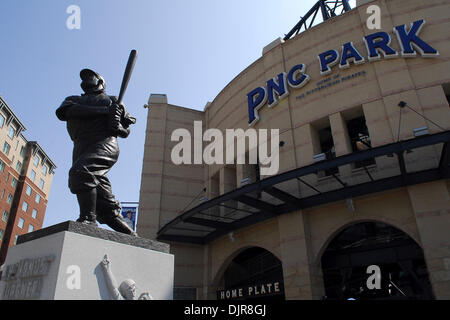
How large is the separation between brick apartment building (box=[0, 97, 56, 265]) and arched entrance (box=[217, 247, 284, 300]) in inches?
1489

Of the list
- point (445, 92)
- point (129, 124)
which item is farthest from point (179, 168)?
point (129, 124)

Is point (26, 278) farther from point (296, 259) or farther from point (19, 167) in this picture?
point (19, 167)

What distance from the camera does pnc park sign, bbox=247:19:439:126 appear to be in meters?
14.3

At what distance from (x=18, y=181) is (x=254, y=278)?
4594 centimetres

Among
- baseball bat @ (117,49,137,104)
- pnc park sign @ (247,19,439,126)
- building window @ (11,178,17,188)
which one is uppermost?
building window @ (11,178,17,188)

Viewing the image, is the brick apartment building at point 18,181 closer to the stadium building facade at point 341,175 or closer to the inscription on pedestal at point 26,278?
the stadium building facade at point 341,175

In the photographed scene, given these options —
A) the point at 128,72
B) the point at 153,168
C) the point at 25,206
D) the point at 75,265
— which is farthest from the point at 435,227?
the point at 25,206

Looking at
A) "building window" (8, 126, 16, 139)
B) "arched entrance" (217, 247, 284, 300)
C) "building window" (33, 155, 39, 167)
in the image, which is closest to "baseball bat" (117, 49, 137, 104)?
"arched entrance" (217, 247, 284, 300)

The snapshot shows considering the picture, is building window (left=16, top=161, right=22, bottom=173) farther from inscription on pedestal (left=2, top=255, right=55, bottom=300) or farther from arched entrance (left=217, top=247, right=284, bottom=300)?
inscription on pedestal (left=2, top=255, right=55, bottom=300)

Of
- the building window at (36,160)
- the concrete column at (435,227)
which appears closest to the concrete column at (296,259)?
the concrete column at (435,227)

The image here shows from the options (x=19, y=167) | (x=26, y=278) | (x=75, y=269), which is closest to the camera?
(x=75, y=269)

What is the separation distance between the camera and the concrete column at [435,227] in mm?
10906

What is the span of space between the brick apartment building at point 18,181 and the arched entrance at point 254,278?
3781cm

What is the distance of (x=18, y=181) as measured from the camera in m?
51.1
